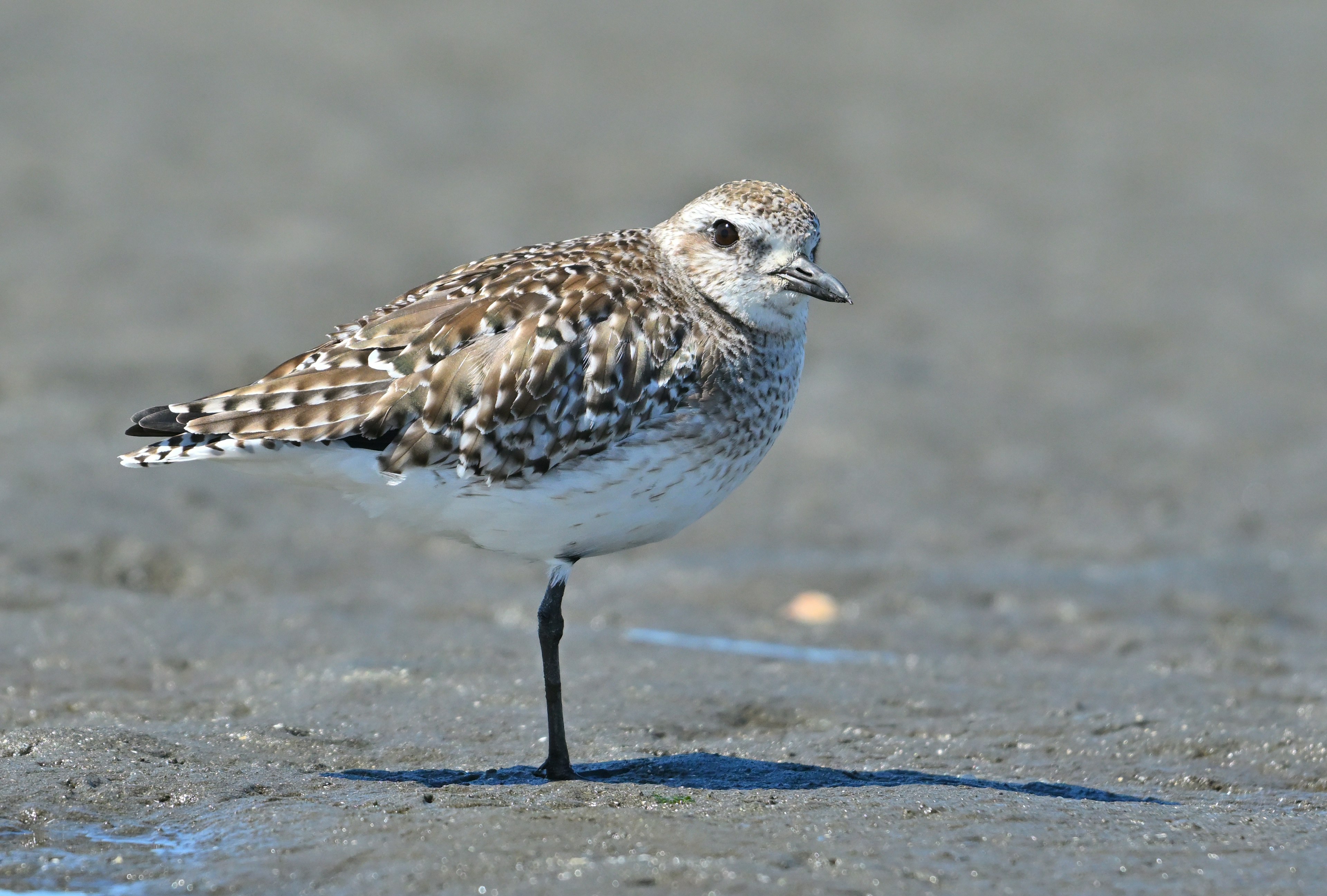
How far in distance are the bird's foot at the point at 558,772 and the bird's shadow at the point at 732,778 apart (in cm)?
4

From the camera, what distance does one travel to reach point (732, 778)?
25.0 ft

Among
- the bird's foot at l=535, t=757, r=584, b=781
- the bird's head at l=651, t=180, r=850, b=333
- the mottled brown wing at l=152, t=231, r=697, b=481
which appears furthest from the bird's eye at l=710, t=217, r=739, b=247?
the bird's foot at l=535, t=757, r=584, b=781

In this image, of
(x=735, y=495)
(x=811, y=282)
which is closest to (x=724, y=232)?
(x=811, y=282)

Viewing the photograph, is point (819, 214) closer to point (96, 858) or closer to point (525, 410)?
point (525, 410)

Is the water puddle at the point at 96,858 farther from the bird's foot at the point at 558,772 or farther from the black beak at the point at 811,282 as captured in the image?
the black beak at the point at 811,282

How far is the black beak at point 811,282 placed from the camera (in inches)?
309

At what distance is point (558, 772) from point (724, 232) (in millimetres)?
2772

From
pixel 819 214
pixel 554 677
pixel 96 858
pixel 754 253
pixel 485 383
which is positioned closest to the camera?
pixel 96 858

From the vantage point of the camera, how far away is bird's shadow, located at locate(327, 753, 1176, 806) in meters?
7.48

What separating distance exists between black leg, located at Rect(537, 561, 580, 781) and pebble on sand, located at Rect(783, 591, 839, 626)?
3371 mm

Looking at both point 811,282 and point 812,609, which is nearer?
point 811,282

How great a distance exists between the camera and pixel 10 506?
11312 mm

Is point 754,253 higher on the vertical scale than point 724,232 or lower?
lower

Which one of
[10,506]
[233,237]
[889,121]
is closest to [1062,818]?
[10,506]
